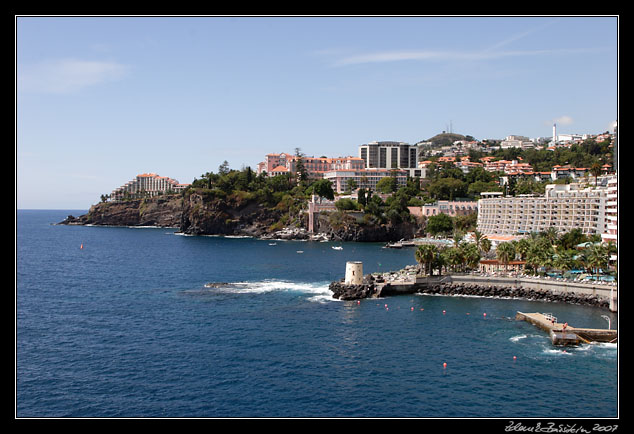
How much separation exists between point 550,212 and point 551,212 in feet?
0.73

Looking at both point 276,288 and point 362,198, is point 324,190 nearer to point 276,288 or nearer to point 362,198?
point 362,198

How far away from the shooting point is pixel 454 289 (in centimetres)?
6612

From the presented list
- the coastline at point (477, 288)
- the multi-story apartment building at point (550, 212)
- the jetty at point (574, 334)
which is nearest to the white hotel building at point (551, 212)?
the multi-story apartment building at point (550, 212)

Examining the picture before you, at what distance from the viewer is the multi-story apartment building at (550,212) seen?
99000 mm

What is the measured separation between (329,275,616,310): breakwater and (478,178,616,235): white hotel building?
33020 mm

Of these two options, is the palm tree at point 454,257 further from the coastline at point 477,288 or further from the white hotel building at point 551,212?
the white hotel building at point 551,212

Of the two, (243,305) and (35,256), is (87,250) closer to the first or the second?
(35,256)

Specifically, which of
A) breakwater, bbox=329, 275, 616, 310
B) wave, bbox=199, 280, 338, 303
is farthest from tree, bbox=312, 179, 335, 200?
breakwater, bbox=329, 275, 616, 310

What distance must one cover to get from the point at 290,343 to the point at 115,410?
1627 cm

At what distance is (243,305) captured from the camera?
5922cm

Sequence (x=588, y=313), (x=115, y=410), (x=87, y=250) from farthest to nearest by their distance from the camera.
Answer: (x=87, y=250)
(x=588, y=313)
(x=115, y=410)

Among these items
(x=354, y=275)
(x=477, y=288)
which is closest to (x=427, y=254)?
(x=477, y=288)

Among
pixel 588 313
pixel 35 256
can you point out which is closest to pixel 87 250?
pixel 35 256

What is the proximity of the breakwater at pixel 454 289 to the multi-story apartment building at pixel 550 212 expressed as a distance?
1651 inches
